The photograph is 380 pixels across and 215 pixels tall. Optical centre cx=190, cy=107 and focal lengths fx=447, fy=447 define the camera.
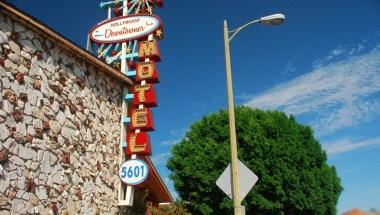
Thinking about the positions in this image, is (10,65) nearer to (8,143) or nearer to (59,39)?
(8,143)

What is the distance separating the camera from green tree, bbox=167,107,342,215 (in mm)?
24188

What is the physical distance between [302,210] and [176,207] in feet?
29.7

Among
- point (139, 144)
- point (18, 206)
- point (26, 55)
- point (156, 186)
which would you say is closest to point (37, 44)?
point (26, 55)

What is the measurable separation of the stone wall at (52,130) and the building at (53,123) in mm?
24

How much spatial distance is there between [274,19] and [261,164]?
1321cm

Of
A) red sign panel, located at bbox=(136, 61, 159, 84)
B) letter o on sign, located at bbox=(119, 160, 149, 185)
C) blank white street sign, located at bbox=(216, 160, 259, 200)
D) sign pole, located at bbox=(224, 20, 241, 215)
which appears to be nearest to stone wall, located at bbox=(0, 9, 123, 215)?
letter o on sign, located at bbox=(119, 160, 149, 185)

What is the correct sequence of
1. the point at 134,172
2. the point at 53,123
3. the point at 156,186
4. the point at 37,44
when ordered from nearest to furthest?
1. the point at 37,44
2. the point at 53,123
3. the point at 134,172
4. the point at 156,186

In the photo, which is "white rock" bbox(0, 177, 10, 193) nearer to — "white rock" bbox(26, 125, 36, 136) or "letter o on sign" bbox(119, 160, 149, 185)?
"white rock" bbox(26, 125, 36, 136)

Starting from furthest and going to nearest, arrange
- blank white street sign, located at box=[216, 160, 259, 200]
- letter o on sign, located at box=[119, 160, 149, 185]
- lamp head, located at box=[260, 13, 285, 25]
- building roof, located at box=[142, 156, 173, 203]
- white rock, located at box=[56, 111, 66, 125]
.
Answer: building roof, located at box=[142, 156, 173, 203] → letter o on sign, located at box=[119, 160, 149, 185] → white rock, located at box=[56, 111, 66, 125] → lamp head, located at box=[260, 13, 285, 25] → blank white street sign, located at box=[216, 160, 259, 200]

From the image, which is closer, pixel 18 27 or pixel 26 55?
pixel 18 27

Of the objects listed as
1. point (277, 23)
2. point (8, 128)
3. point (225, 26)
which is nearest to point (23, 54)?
point (8, 128)

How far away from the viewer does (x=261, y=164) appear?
24.2 metres

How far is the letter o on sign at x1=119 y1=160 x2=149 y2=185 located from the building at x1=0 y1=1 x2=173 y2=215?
44 cm

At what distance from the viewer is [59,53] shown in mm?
13406
